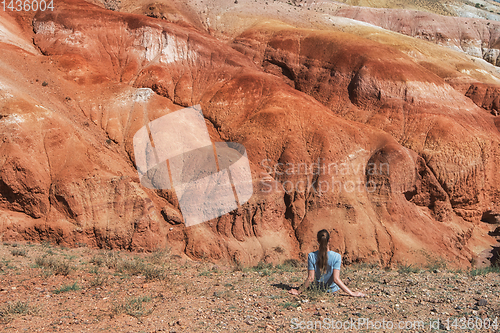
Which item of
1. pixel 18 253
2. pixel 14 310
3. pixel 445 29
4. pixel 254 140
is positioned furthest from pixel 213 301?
pixel 445 29

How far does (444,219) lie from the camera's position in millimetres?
25984

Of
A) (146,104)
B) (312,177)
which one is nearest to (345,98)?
(312,177)

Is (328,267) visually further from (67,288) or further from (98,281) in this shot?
(67,288)

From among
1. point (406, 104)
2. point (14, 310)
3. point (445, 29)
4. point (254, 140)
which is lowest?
point (254, 140)

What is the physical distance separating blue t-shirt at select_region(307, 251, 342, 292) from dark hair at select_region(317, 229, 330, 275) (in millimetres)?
139

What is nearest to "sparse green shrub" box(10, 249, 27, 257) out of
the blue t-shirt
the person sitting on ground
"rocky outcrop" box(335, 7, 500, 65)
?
the person sitting on ground

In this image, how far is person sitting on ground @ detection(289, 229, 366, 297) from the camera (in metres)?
7.92

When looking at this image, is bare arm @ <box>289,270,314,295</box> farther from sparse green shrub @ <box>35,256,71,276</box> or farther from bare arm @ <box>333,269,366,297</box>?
sparse green shrub @ <box>35,256,71,276</box>

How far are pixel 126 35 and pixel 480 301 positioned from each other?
26.9 meters

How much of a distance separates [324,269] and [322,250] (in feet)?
1.48

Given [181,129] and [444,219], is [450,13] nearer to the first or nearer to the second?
[444,219]

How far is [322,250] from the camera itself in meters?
7.95

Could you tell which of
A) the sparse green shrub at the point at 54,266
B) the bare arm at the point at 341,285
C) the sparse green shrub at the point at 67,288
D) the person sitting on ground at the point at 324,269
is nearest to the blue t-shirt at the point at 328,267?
the person sitting on ground at the point at 324,269

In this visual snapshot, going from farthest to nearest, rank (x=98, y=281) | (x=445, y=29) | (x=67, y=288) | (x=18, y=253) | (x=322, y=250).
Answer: (x=445, y=29) < (x=18, y=253) < (x=98, y=281) < (x=67, y=288) < (x=322, y=250)
